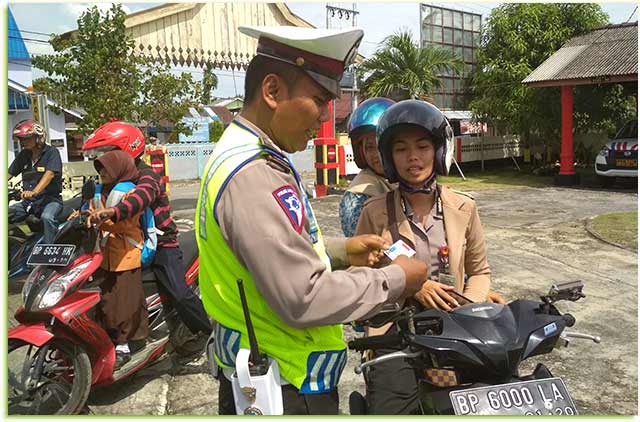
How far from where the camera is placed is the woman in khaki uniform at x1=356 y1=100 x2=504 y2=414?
7.24 feet

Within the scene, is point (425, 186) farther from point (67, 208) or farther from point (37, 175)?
point (37, 175)

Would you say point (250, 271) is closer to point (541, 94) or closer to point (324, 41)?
point (324, 41)

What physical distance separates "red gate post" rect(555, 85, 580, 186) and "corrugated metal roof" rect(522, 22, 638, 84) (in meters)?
0.56

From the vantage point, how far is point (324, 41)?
4.59ft

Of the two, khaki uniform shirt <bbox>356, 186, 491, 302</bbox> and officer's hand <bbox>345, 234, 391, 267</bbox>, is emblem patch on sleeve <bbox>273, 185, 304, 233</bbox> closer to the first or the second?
officer's hand <bbox>345, 234, 391, 267</bbox>

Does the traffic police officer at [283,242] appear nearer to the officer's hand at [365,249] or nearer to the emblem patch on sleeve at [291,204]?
the emblem patch on sleeve at [291,204]

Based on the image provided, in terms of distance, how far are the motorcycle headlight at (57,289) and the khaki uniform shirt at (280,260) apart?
2066 millimetres

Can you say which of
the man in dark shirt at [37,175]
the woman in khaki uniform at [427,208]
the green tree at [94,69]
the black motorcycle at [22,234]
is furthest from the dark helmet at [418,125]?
the green tree at [94,69]

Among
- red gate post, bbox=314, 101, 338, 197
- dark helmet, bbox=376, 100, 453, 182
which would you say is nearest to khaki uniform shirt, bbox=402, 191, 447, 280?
dark helmet, bbox=376, 100, 453, 182

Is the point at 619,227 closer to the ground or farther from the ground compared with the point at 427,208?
closer to the ground

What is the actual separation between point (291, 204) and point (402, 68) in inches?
743

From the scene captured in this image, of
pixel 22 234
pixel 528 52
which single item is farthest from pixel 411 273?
pixel 528 52

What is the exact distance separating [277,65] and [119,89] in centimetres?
807

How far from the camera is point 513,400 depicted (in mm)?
1536
